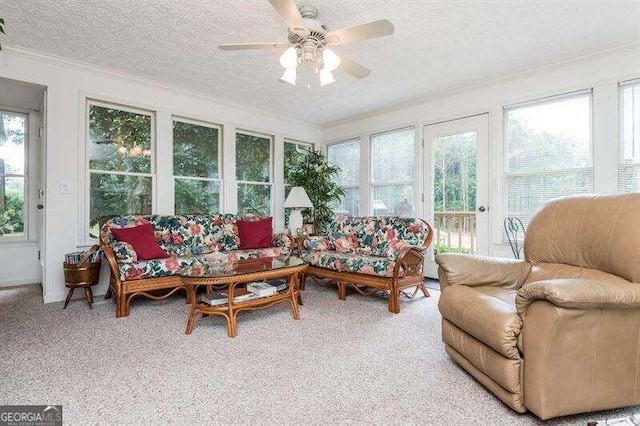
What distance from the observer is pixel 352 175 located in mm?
5637

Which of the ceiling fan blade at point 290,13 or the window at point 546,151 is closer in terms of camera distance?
the ceiling fan blade at point 290,13

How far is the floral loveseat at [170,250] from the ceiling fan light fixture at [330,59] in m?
2.08

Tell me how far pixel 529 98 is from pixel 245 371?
3.87 m

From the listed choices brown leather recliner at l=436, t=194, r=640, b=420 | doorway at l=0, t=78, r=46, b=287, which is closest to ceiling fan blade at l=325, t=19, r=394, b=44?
brown leather recliner at l=436, t=194, r=640, b=420

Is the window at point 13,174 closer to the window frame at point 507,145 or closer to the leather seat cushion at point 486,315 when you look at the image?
the leather seat cushion at point 486,315

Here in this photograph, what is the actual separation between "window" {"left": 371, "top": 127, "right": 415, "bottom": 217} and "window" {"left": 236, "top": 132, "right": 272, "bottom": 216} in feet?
5.52

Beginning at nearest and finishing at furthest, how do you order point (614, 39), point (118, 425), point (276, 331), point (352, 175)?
point (118, 425) → point (276, 331) → point (614, 39) → point (352, 175)

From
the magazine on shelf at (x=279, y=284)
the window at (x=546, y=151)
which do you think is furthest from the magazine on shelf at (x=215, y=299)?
the window at (x=546, y=151)

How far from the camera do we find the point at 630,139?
3.06m

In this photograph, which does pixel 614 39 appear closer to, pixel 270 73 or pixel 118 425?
pixel 270 73

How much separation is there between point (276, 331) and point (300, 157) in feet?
11.9

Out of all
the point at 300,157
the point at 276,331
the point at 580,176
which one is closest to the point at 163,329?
the point at 276,331

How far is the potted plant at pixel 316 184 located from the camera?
5.27m

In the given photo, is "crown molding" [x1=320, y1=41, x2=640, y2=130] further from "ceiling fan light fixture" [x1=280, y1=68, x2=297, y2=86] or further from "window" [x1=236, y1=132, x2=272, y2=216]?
"ceiling fan light fixture" [x1=280, y1=68, x2=297, y2=86]
